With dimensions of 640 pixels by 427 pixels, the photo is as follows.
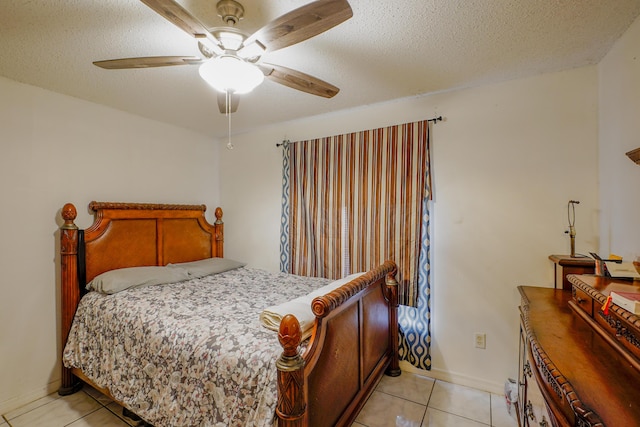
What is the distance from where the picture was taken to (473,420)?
6.30 feet

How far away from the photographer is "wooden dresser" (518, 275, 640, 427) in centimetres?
76

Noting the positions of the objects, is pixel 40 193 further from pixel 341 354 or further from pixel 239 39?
pixel 341 354

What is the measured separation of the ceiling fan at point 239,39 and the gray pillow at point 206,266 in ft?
6.24

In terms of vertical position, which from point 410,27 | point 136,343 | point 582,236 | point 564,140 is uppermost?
point 410,27

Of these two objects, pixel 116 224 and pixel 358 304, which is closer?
pixel 358 304

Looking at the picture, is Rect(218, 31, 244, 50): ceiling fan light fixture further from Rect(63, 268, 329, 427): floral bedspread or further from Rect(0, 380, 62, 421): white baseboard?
Rect(0, 380, 62, 421): white baseboard

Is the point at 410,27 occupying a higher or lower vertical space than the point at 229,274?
higher

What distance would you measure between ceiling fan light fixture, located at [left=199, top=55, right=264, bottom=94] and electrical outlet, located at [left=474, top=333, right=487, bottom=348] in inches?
92.1

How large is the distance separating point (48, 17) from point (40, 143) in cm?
126

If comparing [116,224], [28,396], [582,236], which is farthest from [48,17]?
[582,236]

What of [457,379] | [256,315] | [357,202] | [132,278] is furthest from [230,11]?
[457,379]

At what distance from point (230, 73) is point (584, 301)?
1.86m

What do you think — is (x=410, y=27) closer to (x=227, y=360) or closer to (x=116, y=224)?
(x=227, y=360)

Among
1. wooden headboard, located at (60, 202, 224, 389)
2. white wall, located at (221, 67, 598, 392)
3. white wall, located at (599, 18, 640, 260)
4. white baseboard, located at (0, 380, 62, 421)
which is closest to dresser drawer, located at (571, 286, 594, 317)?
white wall, located at (599, 18, 640, 260)
